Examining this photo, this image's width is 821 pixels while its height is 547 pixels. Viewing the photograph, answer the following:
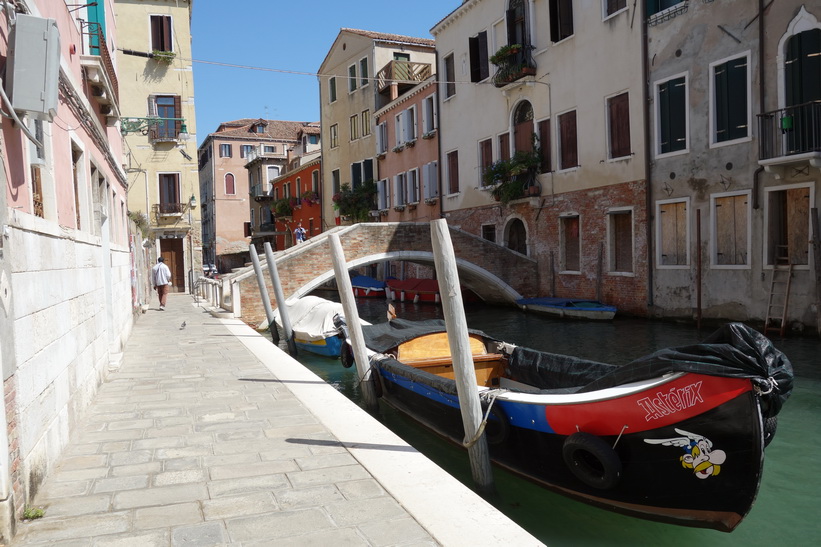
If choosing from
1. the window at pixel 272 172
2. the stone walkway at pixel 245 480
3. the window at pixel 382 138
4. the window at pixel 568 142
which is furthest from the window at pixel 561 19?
the window at pixel 272 172

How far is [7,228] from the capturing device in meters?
2.78

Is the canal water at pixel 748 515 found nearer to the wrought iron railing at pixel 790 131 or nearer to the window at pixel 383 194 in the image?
the wrought iron railing at pixel 790 131

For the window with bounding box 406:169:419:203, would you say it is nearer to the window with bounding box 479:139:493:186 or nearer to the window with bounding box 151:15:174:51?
the window with bounding box 479:139:493:186

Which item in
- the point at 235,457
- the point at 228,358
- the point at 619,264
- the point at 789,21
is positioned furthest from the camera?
the point at 619,264

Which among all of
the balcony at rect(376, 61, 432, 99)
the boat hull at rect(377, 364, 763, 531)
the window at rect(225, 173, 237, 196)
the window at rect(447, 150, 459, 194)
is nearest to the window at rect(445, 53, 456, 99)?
the window at rect(447, 150, 459, 194)

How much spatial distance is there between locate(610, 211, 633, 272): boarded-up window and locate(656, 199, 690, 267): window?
0.90 meters

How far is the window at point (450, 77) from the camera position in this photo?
19094mm

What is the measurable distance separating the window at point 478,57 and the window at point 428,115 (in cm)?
271

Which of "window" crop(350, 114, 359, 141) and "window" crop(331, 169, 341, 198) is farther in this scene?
"window" crop(331, 169, 341, 198)

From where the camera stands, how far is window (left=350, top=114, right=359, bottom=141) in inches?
1012

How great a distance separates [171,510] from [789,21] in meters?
10.9

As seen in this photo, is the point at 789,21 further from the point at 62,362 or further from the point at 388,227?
the point at 62,362

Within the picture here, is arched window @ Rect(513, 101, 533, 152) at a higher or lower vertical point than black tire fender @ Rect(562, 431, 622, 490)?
higher

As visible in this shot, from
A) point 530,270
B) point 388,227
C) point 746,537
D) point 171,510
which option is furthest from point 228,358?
point 530,270
